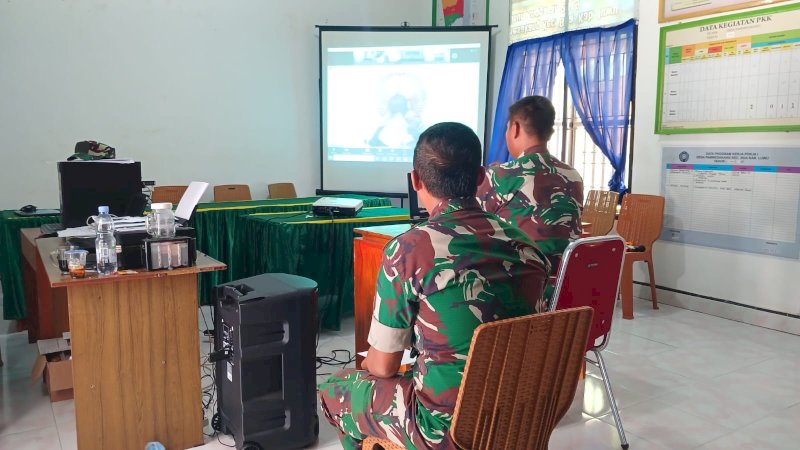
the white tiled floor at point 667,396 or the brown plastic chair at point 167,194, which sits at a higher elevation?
the brown plastic chair at point 167,194

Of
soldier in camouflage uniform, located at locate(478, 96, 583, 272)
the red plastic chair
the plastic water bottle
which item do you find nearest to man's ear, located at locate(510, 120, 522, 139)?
soldier in camouflage uniform, located at locate(478, 96, 583, 272)

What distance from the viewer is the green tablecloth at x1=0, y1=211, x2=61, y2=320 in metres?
3.77

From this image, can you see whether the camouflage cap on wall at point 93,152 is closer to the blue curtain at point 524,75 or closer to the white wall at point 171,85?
the white wall at point 171,85

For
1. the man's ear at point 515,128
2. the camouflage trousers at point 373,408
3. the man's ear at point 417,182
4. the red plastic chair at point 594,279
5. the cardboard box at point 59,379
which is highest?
the man's ear at point 515,128

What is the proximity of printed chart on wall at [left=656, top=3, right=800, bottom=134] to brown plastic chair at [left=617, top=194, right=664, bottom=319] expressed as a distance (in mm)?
557

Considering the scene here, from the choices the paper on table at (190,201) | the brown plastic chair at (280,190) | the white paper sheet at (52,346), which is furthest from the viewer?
the brown plastic chair at (280,190)

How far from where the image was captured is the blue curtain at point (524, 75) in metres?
5.42

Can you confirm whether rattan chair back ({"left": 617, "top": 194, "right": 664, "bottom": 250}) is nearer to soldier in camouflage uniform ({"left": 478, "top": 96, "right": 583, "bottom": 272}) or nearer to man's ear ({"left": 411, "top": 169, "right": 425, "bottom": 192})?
soldier in camouflage uniform ({"left": 478, "top": 96, "right": 583, "bottom": 272})

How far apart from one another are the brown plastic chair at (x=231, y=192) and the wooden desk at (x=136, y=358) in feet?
11.2

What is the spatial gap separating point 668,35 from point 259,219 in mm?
3284

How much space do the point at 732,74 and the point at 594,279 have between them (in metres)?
2.81

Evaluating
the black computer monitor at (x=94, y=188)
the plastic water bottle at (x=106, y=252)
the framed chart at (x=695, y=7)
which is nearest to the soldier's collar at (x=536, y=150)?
the plastic water bottle at (x=106, y=252)

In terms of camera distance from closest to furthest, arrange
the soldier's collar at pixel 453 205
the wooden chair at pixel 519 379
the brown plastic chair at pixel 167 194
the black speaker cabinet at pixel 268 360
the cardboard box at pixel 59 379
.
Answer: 1. the wooden chair at pixel 519 379
2. the soldier's collar at pixel 453 205
3. the black speaker cabinet at pixel 268 360
4. the cardboard box at pixel 59 379
5. the brown plastic chair at pixel 167 194

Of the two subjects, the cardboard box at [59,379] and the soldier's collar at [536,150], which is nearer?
the soldier's collar at [536,150]
